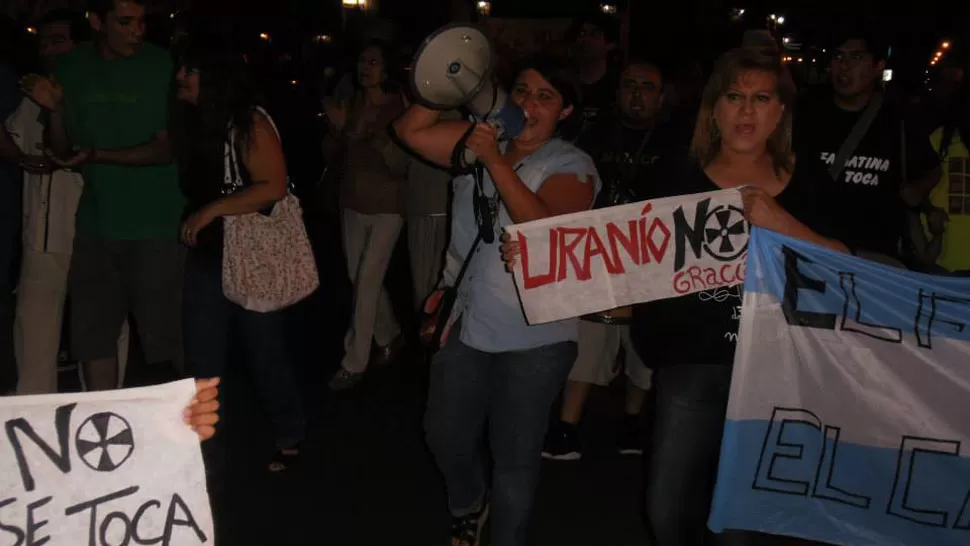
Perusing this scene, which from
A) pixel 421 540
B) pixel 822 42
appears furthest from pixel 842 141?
pixel 421 540

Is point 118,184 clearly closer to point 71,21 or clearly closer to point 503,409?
point 71,21

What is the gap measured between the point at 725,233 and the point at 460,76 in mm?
959

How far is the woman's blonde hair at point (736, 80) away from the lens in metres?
3.48

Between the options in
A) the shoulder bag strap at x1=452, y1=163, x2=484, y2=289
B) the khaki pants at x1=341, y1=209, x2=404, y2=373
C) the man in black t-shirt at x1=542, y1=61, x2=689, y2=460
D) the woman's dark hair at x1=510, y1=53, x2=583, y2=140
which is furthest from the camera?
the khaki pants at x1=341, y1=209, x2=404, y2=373

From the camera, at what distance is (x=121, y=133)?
4.80 m

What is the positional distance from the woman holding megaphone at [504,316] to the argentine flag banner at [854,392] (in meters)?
0.66

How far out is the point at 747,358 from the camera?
334 centimetres

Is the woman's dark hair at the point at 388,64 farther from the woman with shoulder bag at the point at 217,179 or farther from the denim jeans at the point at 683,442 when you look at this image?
the denim jeans at the point at 683,442

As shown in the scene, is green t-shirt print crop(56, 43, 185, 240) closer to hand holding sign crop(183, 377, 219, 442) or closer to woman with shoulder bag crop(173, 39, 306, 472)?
woman with shoulder bag crop(173, 39, 306, 472)

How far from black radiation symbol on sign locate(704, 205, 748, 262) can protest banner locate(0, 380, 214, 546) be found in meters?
1.69

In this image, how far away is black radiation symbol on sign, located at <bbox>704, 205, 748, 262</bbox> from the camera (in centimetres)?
353

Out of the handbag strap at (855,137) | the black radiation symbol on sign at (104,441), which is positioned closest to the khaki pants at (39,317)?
the black radiation symbol on sign at (104,441)

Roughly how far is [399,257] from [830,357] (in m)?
8.14

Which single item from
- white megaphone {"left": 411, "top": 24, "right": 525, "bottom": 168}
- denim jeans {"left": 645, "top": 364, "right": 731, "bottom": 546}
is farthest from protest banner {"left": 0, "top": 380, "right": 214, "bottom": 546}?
denim jeans {"left": 645, "top": 364, "right": 731, "bottom": 546}
